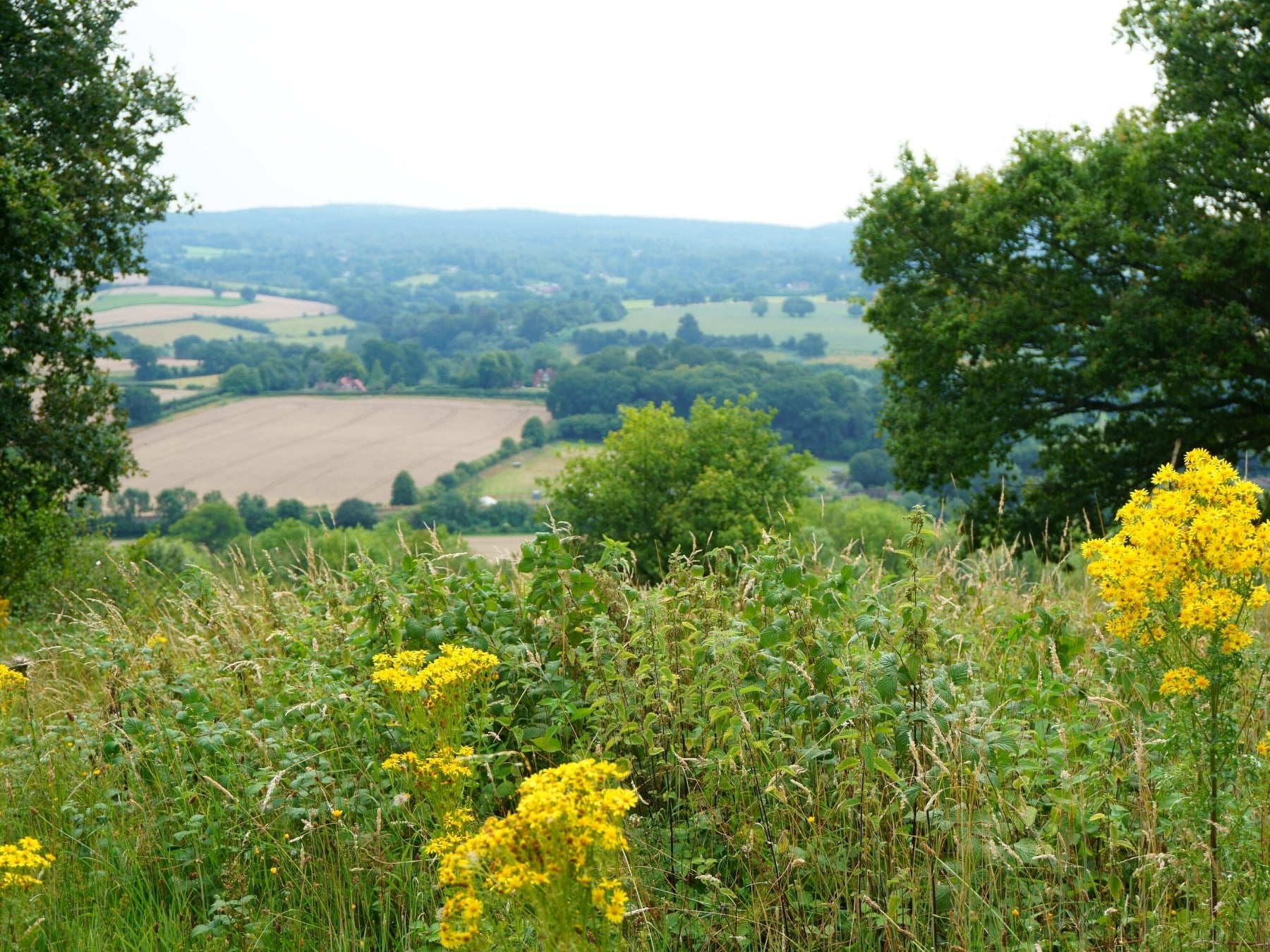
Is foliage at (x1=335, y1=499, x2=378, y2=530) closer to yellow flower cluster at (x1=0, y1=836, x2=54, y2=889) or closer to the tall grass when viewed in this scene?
the tall grass

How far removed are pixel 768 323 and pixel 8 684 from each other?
14122cm

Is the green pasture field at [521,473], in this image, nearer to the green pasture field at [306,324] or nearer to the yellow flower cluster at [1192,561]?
the yellow flower cluster at [1192,561]

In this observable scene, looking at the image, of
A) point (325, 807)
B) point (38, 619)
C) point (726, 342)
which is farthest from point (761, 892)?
point (726, 342)

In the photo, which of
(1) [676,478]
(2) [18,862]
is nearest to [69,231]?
(2) [18,862]

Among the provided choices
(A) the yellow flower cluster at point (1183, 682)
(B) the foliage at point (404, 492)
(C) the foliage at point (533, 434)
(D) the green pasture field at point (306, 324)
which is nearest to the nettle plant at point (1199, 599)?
(A) the yellow flower cluster at point (1183, 682)

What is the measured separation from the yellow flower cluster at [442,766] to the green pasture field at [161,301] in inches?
5819

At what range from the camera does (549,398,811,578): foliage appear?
119 ft

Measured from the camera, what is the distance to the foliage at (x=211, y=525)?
55.5 metres

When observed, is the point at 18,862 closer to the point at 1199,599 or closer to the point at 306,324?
the point at 1199,599

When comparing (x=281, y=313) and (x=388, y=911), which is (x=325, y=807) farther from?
(x=281, y=313)

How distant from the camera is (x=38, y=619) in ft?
37.8

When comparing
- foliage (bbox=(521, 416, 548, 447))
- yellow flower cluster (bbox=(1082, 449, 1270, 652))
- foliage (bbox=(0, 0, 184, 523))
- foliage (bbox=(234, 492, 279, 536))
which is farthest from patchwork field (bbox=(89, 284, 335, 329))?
yellow flower cluster (bbox=(1082, 449, 1270, 652))

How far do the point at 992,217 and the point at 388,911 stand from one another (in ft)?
57.1

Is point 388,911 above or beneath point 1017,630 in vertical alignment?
beneath
